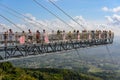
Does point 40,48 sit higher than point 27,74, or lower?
higher

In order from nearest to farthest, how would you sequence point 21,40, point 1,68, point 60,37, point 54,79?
point 21,40, point 60,37, point 1,68, point 54,79

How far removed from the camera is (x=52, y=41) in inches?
1646

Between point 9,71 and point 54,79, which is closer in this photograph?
point 9,71

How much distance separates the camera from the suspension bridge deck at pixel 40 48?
109ft

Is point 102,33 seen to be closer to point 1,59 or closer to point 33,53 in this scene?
point 33,53

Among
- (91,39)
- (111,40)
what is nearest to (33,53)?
(91,39)

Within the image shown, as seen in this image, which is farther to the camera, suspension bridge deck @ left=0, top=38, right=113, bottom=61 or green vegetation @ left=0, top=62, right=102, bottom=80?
green vegetation @ left=0, top=62, right=102, bottom=80

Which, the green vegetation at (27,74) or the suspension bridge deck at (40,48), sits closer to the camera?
the suspension bridge deck at (40,48)

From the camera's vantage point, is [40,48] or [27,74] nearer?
[40,48]

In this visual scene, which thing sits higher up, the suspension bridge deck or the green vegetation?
the suspension bridge deck

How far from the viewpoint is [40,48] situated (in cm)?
3972

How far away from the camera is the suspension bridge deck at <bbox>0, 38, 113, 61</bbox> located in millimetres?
33134

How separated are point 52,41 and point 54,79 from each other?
102 metres

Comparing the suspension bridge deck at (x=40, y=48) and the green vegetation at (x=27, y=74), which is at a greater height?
the suspension bridge deck at (x=40, y=48)
